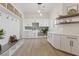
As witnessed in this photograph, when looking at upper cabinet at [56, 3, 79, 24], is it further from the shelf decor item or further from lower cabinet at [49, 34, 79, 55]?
lower cabinet at [49, 34, 79, 55]

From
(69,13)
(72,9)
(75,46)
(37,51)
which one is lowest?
(37,51)

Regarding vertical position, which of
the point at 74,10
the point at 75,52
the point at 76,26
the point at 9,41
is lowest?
the point at 75,52

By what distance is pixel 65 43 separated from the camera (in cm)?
467

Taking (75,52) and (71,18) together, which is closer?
(75,52)

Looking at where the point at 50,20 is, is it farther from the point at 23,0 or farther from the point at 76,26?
the point at 23,0

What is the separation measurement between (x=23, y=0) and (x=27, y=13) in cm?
549

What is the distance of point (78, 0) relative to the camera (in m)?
2.06

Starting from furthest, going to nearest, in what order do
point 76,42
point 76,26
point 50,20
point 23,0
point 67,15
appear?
point 50,20 < point 67,15 < point 76,26 < point 76,42 < point 23,0

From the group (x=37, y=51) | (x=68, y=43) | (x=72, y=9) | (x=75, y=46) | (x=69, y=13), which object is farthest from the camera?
(x=37, y=51)

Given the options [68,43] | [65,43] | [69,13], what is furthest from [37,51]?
[69,13]

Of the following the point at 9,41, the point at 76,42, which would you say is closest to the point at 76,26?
the point at 76,42

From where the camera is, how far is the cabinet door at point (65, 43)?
177 inches

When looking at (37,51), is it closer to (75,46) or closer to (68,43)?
(68,43)

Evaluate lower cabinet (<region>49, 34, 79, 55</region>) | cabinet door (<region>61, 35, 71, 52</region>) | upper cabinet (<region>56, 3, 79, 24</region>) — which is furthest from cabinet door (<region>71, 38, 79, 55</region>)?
upper cabinet (<region>56, 3, 79, 24</region>)
